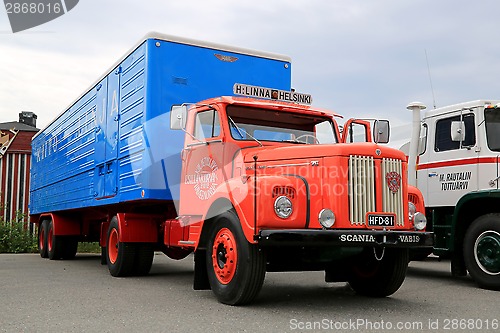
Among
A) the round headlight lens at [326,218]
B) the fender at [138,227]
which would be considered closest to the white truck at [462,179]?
the round headlight lens at [326,218]

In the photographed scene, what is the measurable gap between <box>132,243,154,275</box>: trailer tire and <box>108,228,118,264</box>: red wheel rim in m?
0.52

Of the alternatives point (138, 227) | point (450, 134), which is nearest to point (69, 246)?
point (138, 227)

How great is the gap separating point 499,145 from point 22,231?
1595 cm

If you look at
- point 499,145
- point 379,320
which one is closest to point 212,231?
point 379,320

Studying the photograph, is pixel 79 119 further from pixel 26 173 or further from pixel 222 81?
pixel 26 173

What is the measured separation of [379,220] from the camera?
20.3ft

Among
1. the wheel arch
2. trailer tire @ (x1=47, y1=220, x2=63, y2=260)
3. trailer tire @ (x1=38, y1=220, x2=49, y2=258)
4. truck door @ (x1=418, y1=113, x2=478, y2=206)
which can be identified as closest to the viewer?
the wheel arch

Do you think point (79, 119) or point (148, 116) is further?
point (79, 119)

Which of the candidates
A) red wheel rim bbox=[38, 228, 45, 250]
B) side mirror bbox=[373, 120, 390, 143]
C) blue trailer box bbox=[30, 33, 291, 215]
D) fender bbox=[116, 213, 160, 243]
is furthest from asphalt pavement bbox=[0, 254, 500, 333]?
red wheel rim bbox=[38, 228, 45, 250]

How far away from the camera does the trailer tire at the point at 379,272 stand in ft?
22.5

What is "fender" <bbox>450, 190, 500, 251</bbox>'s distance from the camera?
8391 mm

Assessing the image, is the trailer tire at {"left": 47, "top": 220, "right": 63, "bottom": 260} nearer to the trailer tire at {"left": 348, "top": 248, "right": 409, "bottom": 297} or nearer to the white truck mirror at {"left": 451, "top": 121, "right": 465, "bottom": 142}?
the trailer tire at {"left": 348, "top": 248, "right": 409, "bottom": 297}

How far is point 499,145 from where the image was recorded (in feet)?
28.7

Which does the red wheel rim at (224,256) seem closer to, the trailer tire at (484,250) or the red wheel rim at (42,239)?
the trailer tire at (484,250)
